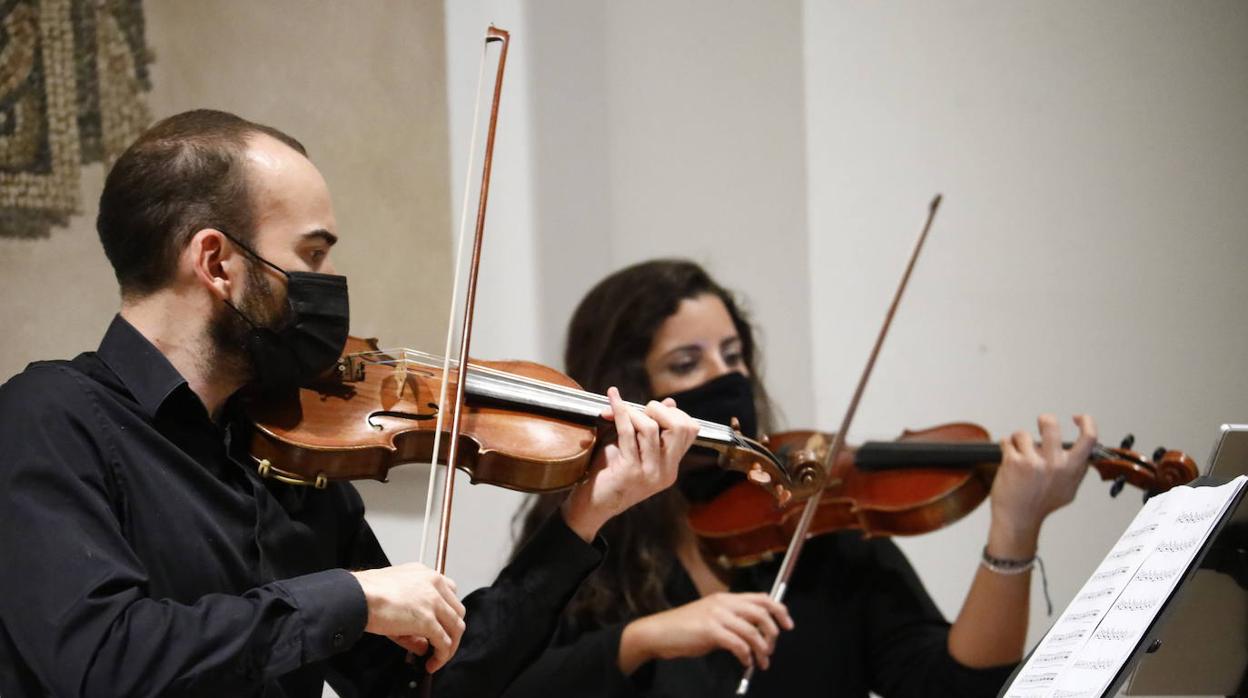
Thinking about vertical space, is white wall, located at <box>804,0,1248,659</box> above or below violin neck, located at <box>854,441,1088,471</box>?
above

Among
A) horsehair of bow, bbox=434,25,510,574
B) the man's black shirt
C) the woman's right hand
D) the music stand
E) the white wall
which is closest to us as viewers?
the man's black shirt

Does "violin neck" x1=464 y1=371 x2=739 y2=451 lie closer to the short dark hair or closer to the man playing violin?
the man playing violin

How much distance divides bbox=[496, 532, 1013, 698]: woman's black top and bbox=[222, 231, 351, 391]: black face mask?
2.46 feet

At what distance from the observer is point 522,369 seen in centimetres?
161

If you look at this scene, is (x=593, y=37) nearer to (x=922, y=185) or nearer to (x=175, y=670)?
(x=922, y=185)

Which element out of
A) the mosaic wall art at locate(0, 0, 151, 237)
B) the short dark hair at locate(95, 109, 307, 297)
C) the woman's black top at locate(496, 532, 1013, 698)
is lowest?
the woman's black top at locate(496, 532, 1013, 698)

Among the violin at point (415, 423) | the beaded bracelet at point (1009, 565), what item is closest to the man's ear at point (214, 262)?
the violin at point (415, 423)

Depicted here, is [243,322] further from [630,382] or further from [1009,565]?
[1009,565]

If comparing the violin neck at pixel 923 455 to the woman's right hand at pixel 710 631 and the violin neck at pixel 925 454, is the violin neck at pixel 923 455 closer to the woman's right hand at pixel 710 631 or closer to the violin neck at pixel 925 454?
the violin neck at pixel 925 454

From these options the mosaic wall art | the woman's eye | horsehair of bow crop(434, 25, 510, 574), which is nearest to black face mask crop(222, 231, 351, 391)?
horsehair of bow crop(434, 25, 510, 574)

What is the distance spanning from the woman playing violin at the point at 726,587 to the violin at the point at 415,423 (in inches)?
19.7

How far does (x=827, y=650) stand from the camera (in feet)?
6.76

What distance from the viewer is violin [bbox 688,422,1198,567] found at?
200 cm

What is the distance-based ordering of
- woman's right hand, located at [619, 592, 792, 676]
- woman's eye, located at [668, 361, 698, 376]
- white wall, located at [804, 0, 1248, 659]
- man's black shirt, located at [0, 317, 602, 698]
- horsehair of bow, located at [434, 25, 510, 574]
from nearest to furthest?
man's black shirt, located at [0, 317, 602, 698] → horsehair of bow, located at [434, 25, 510, 574] → woman's right hand, located at [619, 592, 792, 676] → woman's eye, located at [668, 361, 698, 376] → white wall, located at [804, 0, 1248, 659]
